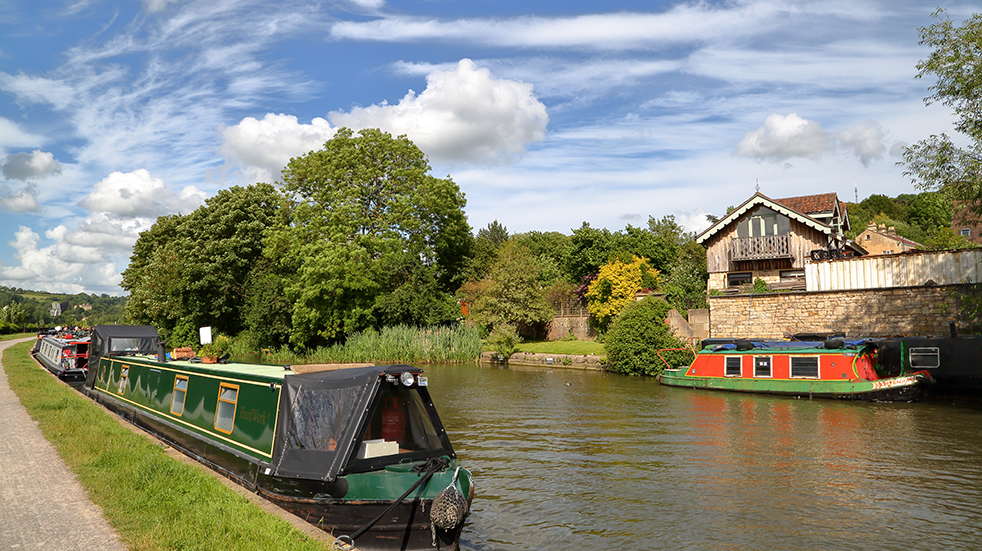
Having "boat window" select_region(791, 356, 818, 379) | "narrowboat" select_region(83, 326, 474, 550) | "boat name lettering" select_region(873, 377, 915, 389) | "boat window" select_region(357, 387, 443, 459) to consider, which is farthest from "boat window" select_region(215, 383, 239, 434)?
"boat name lettering" select_region(873, 377, 915, 389)

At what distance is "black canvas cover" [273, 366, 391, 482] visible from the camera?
281 inches

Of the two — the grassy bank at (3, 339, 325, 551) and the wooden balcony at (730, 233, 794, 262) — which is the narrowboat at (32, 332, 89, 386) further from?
the wooden balcony at (730, 233, 794, 262)

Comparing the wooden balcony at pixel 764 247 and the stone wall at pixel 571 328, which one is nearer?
the wooden balcony at pixel 764 247

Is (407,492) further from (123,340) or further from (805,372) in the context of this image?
(805,372)

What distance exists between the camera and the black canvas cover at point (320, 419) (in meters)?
7.14

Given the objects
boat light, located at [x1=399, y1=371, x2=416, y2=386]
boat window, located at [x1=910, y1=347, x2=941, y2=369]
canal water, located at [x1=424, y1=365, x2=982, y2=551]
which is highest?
boat light, located at [x1=399, y1=371, x2=416, y2=386]

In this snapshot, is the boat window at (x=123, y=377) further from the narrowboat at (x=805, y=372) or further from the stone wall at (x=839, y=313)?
the stone wall at (x=839, y=313)

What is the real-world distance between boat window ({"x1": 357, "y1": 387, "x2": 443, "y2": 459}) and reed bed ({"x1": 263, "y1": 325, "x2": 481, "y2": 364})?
26.8 metres

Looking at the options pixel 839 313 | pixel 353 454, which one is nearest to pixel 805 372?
pixel 839 313

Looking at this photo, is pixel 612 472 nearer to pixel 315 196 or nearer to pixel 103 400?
pixel 103 400

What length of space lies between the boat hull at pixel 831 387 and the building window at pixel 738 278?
13.4 meters

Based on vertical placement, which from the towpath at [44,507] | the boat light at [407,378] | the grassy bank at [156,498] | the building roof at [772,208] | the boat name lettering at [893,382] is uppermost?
the building roof at [772,208]

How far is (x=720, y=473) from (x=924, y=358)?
42.9 feet

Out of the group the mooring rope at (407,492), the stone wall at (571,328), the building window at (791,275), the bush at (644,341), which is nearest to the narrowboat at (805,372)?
the bush at (644,341)
